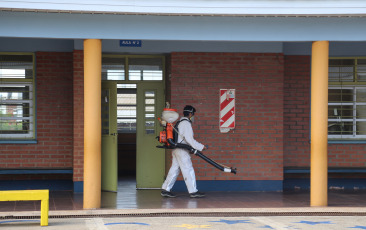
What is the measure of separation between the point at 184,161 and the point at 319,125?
2557mm

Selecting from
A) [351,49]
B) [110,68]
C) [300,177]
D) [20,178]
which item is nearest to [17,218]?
[20,178]

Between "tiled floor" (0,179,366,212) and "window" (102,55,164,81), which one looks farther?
"window" (102,55,164,81)

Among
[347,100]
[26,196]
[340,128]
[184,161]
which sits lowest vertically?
[26,196]

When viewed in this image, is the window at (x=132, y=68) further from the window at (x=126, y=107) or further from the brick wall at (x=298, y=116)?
the brick wall at (x=298, y=116)

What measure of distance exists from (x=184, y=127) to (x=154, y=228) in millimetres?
3307

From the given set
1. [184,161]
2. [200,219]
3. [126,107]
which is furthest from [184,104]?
[200,219]

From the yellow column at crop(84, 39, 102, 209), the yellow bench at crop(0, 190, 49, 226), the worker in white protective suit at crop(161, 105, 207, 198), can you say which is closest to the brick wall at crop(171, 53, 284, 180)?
the worker in white protective suit at crop(161, 105, 207, 198)

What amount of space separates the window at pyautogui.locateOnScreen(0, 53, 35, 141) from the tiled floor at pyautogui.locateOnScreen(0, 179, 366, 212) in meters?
1.53

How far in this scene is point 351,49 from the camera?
564 inches

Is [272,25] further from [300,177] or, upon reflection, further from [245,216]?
[300,177]

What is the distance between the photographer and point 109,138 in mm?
13523

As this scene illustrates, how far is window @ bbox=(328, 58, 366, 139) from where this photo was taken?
1442 cm

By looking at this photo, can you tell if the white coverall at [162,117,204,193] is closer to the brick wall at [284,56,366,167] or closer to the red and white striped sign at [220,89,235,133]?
the red and white striped sign at [220,89,235,133]

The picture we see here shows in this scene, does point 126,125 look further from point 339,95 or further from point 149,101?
point 339,95
